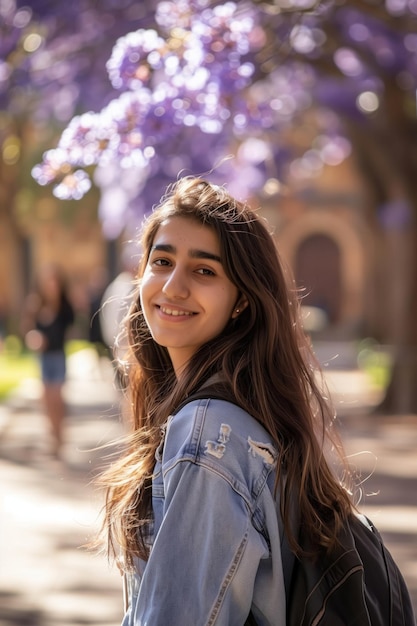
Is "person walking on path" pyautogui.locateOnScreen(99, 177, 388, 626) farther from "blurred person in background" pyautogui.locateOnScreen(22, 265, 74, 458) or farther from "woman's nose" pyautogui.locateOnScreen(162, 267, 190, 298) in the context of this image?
"blurred person in background" pyautogui.locateOnScreen(22, 265, 74, 458)

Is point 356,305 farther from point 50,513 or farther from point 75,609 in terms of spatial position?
point 75,609

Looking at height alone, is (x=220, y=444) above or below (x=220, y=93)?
below

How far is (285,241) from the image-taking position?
4031cm

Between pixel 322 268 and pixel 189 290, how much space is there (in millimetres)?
38991

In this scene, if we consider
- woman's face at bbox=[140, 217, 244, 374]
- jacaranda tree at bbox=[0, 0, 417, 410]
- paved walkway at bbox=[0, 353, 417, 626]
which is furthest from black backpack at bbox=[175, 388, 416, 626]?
jacaranda tree at bbox=[0, 0, 417, 410]

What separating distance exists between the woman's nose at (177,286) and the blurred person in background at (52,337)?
326 inches

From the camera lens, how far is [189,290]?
8.38 ft

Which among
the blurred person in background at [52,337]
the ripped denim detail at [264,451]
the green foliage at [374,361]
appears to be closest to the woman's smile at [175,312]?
the ripped denim detail at [264,451]

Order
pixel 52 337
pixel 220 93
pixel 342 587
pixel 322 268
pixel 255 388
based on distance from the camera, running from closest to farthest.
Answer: pixel 342 587 < pixel 255 388 < pixel 220 93 < pixel 52 337 < pixel 322 268

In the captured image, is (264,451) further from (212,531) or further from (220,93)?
(220,93)

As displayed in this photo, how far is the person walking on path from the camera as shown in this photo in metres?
2.15

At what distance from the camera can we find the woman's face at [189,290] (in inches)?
101

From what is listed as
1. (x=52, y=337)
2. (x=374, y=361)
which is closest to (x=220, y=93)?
(x=52, y=337)

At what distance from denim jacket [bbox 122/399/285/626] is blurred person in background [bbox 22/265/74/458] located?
8.60 m
